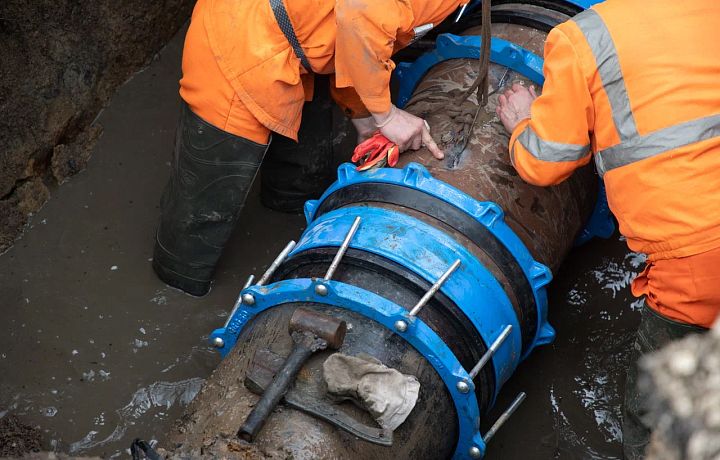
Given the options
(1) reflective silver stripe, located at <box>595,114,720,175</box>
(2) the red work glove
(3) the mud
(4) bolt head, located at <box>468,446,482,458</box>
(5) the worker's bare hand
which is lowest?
(4) bolt head, located at <box>468,446,482,458</box>

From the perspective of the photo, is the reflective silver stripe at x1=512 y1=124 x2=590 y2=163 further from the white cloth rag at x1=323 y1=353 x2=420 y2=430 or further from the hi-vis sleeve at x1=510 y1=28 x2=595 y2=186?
the white cloth rag at x1=323 y1=353 x2=420 y2=430

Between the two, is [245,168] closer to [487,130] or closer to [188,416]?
[487,130]

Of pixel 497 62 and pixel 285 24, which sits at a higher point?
pixel 285 24

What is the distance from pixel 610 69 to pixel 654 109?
0.16 meters

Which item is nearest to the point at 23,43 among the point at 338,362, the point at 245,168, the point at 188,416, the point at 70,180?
the point at 70,180

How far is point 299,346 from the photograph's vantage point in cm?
180

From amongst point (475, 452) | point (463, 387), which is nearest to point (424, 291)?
point (463, 387)

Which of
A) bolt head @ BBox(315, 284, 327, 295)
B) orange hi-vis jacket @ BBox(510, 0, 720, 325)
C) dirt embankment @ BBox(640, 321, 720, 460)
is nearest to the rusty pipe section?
orange hi-vis jacket @ BBox(510, 0, 720, 325)

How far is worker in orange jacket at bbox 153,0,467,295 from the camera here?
2.26 m

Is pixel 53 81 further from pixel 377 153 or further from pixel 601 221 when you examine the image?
pixel 601 221

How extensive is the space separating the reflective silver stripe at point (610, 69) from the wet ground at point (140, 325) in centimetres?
133

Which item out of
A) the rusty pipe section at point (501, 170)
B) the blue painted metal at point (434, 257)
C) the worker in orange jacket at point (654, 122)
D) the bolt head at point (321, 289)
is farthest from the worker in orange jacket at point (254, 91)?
the bolt head at point (321, 289)

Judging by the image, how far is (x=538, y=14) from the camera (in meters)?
2.58

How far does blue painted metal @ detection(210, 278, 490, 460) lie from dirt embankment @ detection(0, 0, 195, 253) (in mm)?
1698
